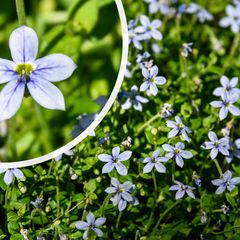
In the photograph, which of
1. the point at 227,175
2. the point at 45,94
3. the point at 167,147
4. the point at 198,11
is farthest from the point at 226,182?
the point at 198,11

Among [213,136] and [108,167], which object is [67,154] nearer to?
[108,167]

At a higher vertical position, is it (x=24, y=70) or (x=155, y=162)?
(x=24, y=70)

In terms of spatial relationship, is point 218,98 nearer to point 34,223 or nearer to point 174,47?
point 174,47

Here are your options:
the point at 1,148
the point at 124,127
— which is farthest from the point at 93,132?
the point at 1,148

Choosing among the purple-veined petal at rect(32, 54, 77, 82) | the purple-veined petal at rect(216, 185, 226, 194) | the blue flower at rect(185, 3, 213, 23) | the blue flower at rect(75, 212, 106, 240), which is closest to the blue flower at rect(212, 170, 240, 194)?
the purple-veined petal at rect(216, 185, 226, 194)

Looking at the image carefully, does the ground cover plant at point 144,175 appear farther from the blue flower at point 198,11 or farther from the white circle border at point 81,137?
the blue flower at point 198,11

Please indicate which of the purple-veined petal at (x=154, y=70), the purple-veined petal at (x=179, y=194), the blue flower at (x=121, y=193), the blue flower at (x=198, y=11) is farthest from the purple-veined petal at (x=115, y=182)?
the blue flower at (x=198, y=11)

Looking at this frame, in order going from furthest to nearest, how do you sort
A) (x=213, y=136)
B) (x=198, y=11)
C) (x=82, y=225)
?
1. (x=198, y=11)
2. (x=213, y=136)
3. (x=82, y=225)

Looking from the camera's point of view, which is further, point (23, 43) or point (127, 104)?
point (127, 104)
